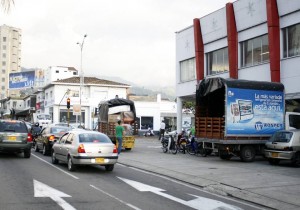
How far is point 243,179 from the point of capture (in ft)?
43.5

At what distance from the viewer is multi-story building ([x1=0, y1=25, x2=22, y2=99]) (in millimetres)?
154750

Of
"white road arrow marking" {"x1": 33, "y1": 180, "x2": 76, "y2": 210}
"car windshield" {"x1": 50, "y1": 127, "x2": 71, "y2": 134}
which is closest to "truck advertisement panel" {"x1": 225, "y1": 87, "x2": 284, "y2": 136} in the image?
"car windshield" {"x1": 50, "y1": 127, "x2": 71, "y2": 134}

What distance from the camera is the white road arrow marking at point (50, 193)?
8.80 meters

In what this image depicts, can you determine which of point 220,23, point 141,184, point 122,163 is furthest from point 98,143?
point 220,23

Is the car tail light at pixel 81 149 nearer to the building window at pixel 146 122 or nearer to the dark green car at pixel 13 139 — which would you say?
the dark green car at pixel 13 139

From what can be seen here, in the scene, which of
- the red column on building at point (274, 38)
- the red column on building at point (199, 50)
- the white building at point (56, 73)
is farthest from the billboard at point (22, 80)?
the red column on building at point (274, 38)

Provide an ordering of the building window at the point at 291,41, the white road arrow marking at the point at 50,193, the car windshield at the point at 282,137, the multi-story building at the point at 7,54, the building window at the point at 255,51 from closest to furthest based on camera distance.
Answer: the white road arrow marking at the point at 50,193 → the car windshield at the point at 282,137 → the building window at the point at 291,41 → the building window at the point at 255,51 → the multi-story building at the point at 7,54

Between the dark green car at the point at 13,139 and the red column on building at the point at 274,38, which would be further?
the red column on building at the point at 274,38

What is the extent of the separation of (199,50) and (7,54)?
137870mm

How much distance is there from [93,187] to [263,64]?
1712 cm

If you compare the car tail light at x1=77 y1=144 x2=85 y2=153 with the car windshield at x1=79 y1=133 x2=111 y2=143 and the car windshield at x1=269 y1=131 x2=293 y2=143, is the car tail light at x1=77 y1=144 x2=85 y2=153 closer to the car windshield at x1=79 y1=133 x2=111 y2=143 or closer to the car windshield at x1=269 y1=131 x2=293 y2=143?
the car windshield at x1=79 y1=133 x2=111 y2=143

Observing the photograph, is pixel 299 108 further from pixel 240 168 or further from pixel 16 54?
pixel 16 54

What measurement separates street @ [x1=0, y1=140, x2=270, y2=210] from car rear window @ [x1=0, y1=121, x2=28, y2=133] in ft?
15.0

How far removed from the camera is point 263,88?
64.3 ft
